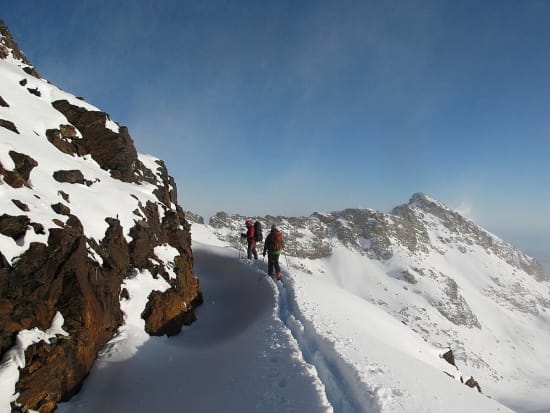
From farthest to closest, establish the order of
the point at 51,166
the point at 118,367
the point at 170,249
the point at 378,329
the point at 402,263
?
the point at 402,263 < the point at 170,249 < the point at 378,329 < the point at 51,166 < the point at 118,367

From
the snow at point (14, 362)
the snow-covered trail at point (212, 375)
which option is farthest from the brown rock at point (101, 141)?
the snow at point (14, 362)

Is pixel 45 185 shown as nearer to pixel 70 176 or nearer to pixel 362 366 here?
pixel 70 176

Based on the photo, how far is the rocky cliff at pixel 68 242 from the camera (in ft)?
28.4

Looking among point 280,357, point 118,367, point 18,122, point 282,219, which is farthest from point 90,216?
point 282,219

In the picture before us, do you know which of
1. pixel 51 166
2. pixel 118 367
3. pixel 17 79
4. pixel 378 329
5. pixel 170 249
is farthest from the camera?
pixel 17 79

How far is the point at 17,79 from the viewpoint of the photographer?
73.2ft

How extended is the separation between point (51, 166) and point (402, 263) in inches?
5032

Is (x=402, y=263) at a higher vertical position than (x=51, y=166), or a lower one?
higher

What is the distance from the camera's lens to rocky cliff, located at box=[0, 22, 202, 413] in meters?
8.65

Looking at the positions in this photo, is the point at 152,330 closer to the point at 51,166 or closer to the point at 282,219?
the point at 51,166

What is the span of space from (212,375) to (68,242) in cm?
600

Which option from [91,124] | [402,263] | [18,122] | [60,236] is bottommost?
[60,236]

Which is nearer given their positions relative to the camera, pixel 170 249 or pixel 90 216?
pixel 90 216

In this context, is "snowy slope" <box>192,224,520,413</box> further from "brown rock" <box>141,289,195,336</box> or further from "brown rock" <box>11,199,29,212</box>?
"brown rock" <box>11,199,29,212</box>
